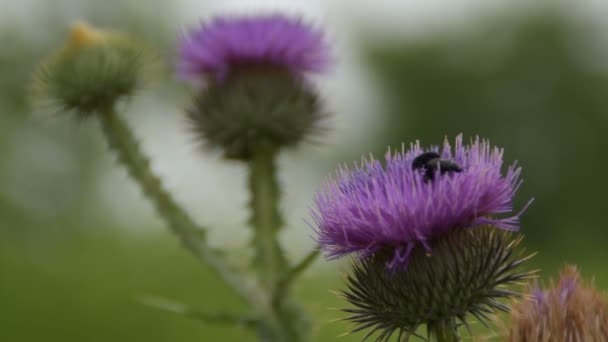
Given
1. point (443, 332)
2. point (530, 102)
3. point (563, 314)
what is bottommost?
→ point (563, 314)

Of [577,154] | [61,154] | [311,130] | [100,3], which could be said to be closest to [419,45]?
[577,154]

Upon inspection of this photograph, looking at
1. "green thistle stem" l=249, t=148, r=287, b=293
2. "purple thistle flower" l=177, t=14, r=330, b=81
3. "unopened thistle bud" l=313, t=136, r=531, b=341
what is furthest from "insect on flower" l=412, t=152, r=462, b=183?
"purple thistle flower" l=177, t=14, r=330, b=81

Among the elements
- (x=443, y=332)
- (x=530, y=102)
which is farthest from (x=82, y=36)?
(x=530, y=102)

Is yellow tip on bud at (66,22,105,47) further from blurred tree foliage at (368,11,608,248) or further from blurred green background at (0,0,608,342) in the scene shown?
blurred tree foliage at (368,11,608,248)

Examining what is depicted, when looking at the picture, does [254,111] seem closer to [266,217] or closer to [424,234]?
[266,217]

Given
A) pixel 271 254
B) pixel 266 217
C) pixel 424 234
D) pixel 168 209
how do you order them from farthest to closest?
1. pixel 266 217
2. pixel 271 254
3. pixel 168 209
4. pixel 424 234

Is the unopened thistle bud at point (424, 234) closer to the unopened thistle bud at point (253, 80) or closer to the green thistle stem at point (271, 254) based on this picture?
the green thistle stem at point (271, 254)

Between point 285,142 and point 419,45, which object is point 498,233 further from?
point 419,45
